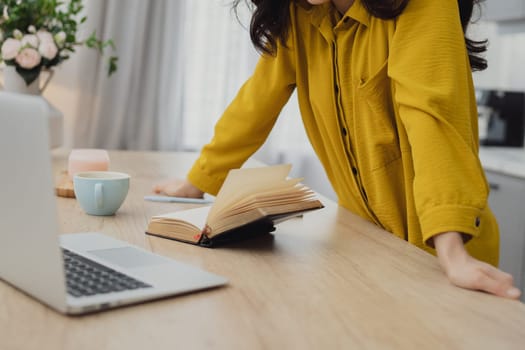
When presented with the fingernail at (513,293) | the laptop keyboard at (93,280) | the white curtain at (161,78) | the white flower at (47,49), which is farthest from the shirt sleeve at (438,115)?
the white curtain at (161,78)

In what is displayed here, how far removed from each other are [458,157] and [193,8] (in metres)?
2.35

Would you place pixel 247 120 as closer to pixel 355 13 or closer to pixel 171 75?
pixel 355 13

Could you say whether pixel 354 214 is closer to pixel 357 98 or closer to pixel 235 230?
pixel 357 98

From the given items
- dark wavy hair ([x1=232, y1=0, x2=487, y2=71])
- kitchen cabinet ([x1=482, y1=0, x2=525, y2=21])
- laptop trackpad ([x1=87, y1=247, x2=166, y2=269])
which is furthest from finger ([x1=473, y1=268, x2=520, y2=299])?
kitchen cabinet ([x1=482, y1=0, x2=525, y2=21])

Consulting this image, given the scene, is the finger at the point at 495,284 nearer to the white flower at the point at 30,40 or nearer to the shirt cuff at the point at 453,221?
the shirt cuff at the point at 453,221

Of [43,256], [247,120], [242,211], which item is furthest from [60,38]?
[43,256]

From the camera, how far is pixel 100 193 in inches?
46.8

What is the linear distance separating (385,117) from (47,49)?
125 cm

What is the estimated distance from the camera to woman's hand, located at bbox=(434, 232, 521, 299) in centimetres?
85

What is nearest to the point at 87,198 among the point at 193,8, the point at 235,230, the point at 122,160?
the point at 235,230

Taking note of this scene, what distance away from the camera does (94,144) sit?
3.00 m

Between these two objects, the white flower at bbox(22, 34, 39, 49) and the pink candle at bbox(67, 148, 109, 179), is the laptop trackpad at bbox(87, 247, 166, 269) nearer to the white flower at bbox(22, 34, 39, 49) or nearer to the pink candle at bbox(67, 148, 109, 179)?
the pink candle at bbox(67, 148, 109, 179)

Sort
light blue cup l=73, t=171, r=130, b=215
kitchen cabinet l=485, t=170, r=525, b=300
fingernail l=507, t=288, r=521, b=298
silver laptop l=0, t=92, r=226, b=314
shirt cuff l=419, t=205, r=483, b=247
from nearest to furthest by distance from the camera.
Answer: silver laptop l=0, t=92, r=226, b=314 < fingernail l=507, t=288, r=521, b=298 < shirt cuff l=419, t=205, r=483, b=247 < light blue cup l=73, t=171, r=130, b=215 < kitchen cabinet l=485, t=170, r=525, b=300

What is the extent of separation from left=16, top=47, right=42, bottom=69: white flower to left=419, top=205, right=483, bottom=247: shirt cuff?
152cm
